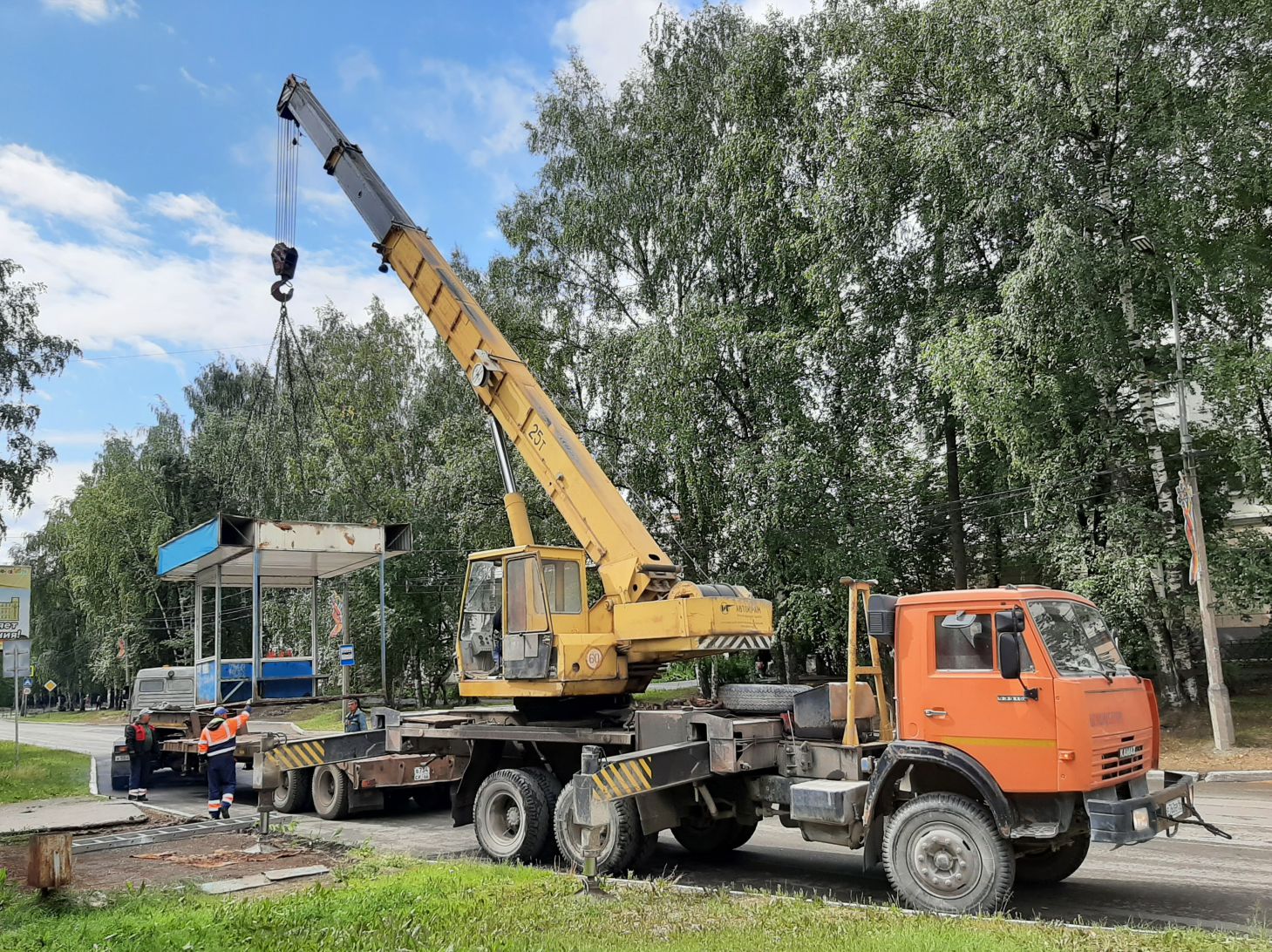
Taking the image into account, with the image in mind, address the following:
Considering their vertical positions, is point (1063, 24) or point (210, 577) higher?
point (1063, 24)

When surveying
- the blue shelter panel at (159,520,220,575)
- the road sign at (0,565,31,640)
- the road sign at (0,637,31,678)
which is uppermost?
the blue shelter panel at (159,520,220,575)

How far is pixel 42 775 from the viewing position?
1800 centimetres

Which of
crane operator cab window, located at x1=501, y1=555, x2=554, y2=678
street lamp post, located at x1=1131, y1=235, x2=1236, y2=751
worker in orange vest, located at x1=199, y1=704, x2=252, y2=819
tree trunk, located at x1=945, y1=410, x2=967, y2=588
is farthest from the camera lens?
tree trunk, located at x1=945, y1=410, x2=967, y2=588

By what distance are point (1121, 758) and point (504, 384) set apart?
25.7ft

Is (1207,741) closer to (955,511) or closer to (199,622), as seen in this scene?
(955,511)

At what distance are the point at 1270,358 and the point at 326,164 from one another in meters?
15.0

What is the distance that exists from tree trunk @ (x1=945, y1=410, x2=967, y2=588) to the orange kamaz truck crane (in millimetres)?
13119

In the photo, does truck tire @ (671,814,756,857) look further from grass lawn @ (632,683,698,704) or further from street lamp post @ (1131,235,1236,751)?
street lamp post @ (1131,235,1236,751)

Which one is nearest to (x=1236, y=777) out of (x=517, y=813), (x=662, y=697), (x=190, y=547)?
(x=517, y=813)

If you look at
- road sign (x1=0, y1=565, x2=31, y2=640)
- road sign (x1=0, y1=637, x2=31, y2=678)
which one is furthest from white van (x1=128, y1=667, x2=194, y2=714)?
road sign (x1=0, y1=637, x2=31, y2=678)

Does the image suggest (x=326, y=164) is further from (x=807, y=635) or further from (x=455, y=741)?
(x=807, y=635)

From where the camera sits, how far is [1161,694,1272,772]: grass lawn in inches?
619

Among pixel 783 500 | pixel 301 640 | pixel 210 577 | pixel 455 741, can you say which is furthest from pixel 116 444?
pixel 455 741

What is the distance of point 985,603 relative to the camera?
697 centimetres
